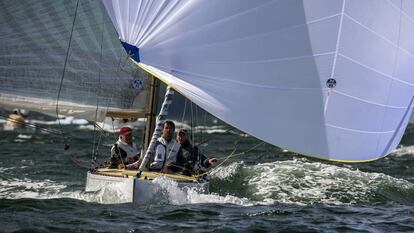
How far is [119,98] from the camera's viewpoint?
51.5 ft

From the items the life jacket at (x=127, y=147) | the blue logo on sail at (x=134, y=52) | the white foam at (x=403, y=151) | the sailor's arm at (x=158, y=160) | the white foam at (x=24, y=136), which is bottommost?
the sailor's arm at (x=158, y=160)

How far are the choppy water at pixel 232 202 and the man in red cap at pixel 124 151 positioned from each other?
3.23ft

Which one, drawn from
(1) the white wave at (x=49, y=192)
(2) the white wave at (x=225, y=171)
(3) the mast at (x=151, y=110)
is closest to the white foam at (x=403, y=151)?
(2) the white wave at (x=225, y=171)

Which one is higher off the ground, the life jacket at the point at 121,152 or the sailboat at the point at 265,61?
the sailboat at the point at 265,61

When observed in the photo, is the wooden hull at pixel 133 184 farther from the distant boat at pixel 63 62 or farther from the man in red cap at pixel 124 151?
the distant boat at pixel 63 62

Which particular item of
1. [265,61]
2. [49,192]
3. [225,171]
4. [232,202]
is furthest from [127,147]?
[225,171]

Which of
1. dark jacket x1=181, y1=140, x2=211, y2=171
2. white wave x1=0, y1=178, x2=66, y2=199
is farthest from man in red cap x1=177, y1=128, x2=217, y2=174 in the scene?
white wave x1=0, y1=178, x2=66, y2=199

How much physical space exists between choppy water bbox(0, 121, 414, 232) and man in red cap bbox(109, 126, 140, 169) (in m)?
0.98

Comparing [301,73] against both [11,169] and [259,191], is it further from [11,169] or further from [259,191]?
[11,169]

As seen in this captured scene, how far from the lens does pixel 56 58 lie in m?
15.5

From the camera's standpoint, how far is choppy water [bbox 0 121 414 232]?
1215 cm

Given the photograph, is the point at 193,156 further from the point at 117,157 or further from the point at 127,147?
the point at 117,157

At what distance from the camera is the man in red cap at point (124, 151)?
1534 cm

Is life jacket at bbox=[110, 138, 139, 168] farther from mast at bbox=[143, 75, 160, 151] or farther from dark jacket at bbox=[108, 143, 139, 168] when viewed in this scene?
mast at bbox=[143, 75, 160, 151]
